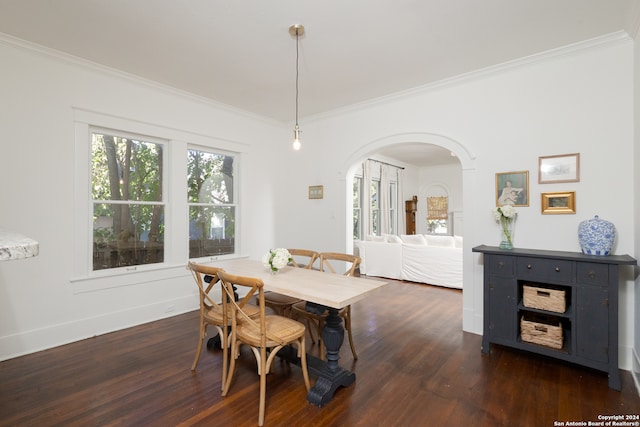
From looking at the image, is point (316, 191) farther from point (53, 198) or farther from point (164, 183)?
point (53, 198)

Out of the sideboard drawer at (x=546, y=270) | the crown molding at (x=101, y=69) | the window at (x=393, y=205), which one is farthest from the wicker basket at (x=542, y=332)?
the window at (x=393, y=205)

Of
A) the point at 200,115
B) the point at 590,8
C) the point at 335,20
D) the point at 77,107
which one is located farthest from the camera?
the point at 200,115

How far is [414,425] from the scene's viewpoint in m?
1.94

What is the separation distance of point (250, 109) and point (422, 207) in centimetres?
709

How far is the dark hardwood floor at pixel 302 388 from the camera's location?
2014 millimetres

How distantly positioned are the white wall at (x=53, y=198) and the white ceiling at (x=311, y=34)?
0.83 feet

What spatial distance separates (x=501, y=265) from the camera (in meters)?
2.91

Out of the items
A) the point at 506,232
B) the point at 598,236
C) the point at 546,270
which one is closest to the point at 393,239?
the point at 506,232

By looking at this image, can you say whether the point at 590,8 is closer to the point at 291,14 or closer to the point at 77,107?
the point at 291,14

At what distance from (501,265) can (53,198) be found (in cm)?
438

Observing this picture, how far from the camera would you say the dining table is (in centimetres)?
209

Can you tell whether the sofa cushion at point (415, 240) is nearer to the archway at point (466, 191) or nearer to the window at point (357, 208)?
the window at point (357, 208)

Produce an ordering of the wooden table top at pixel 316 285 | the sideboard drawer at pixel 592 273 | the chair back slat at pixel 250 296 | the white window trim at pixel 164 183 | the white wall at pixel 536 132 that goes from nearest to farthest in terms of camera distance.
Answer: the chair back slat at pixel 250 296 < the wooden table top at pixel 316 285 < the sideboard drawer at pixel 592 273 < the white wall at pixel 536 132 < the white window trim at pixel 164 183

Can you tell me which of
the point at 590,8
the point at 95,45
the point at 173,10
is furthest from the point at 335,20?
the point at 95,45
